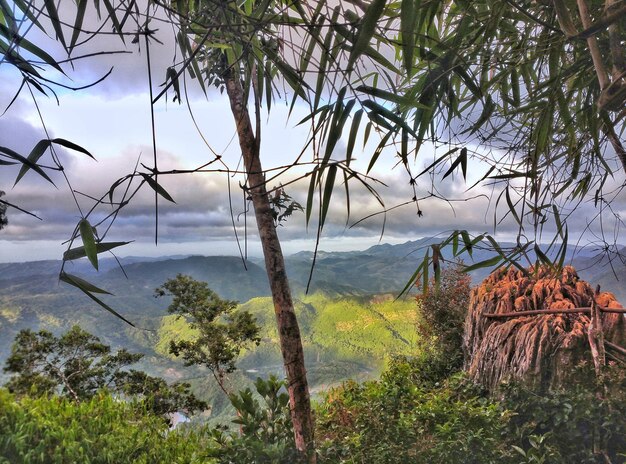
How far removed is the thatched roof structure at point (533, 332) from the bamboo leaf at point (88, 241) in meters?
1.32

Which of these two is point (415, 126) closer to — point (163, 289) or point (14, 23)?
point (14, 23)

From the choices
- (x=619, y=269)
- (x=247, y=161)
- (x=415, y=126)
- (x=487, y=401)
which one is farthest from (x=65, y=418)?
(x=619, y=269)

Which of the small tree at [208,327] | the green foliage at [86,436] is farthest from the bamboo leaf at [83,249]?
the small tree at [208,327]

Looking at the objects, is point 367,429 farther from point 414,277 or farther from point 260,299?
point 260,299

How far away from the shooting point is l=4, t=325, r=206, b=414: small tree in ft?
10.5

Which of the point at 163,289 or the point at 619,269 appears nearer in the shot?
the point at 619,269

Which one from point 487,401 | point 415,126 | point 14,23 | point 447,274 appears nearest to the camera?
point 14,23

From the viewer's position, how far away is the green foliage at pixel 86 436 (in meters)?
1.50

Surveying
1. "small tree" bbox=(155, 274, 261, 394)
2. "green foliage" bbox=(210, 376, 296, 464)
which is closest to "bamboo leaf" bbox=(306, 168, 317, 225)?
"green foliage" bbox=(210, 376, 296, 464)

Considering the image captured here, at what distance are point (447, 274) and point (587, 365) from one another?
8.13 ft

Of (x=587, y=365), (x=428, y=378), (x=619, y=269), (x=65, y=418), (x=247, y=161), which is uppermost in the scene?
(x=247, y=161)

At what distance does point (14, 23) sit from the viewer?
51 centimetres

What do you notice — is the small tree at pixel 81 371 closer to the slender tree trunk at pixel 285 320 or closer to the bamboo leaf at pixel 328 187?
the slender tree trunk at pixel 285 320

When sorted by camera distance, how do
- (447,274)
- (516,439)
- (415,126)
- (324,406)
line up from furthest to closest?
1. (447,274)
2. (324,406)
3. (516,439)
4. (415,126)
